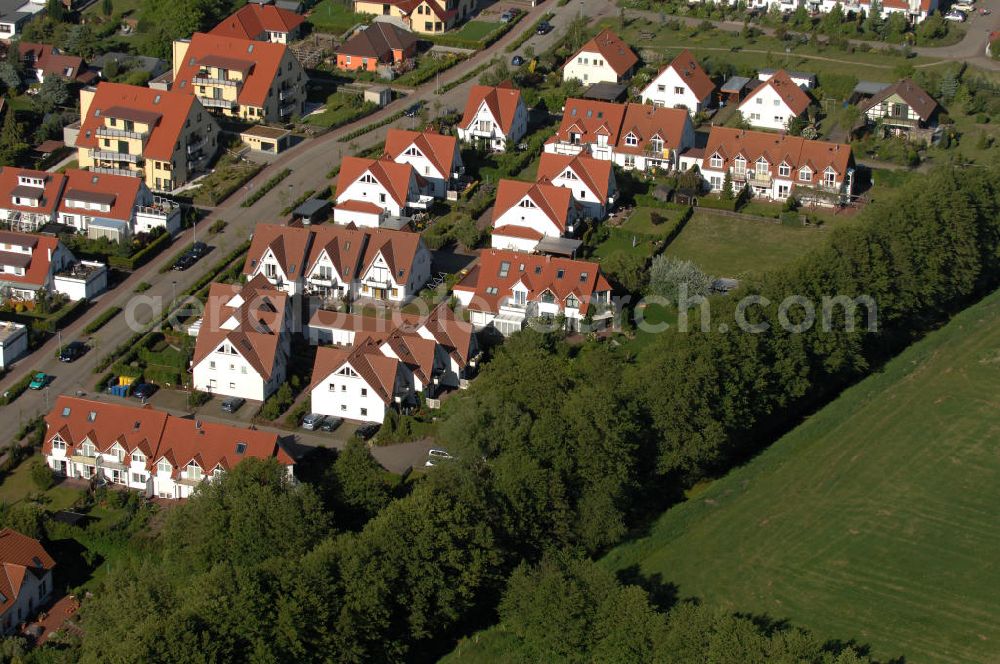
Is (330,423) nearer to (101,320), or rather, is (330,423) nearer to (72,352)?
(72,352)

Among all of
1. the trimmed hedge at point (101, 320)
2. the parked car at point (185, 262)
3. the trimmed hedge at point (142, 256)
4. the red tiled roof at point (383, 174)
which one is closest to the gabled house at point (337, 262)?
the parked car at point (185, 262)

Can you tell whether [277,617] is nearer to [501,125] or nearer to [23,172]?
[23,172]

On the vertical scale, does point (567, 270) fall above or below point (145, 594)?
Result: above

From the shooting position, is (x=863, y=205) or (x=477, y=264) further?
(x=863, y=205)

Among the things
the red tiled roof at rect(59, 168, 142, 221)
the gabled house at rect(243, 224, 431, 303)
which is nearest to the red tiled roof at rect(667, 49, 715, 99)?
the gabled house at rect(243, 224, 431, 303)

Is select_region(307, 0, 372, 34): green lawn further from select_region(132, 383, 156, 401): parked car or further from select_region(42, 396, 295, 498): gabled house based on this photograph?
select_region(42, 396, 295, 498): gabled house

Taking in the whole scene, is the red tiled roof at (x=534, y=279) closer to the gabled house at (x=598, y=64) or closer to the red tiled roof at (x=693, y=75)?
the red tiled roof at (x=693, y=75)

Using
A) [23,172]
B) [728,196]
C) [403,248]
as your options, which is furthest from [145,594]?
[728,196]
